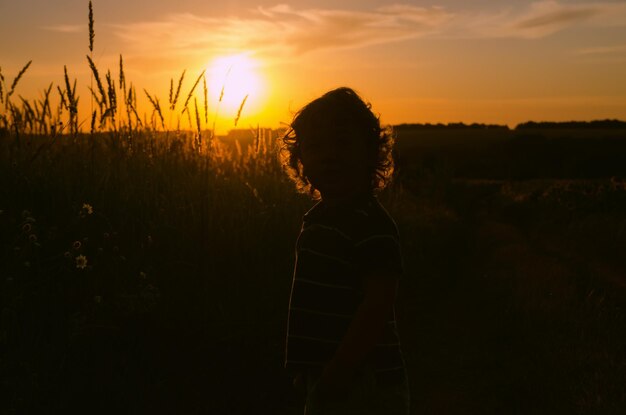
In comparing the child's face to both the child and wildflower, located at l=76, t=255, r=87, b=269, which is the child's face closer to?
the child

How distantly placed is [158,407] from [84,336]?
61cm

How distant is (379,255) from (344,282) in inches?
6.4

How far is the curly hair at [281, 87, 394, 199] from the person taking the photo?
2164 mm

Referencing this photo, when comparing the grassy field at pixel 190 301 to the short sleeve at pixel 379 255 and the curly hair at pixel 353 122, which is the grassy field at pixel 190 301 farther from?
the short sleeve at pixel 379 255

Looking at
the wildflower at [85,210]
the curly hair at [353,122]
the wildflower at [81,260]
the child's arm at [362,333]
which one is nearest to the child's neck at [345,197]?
the curly hair at [353,122]

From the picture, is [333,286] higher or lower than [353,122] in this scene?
lower

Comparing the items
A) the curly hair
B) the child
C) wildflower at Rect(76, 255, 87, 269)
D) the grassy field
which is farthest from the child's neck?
wildflower at Rect(76, 255, 87, 269)

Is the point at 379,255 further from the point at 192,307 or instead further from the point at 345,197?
the point at 192,307

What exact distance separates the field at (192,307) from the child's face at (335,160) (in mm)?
1701

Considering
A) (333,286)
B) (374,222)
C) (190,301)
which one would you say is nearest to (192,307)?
(190,301)

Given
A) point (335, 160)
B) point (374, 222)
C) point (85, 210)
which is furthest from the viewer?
point (85, 210)

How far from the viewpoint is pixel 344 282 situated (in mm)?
2047

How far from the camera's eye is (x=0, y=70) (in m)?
4.80

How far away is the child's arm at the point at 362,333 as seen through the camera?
1885 mm
